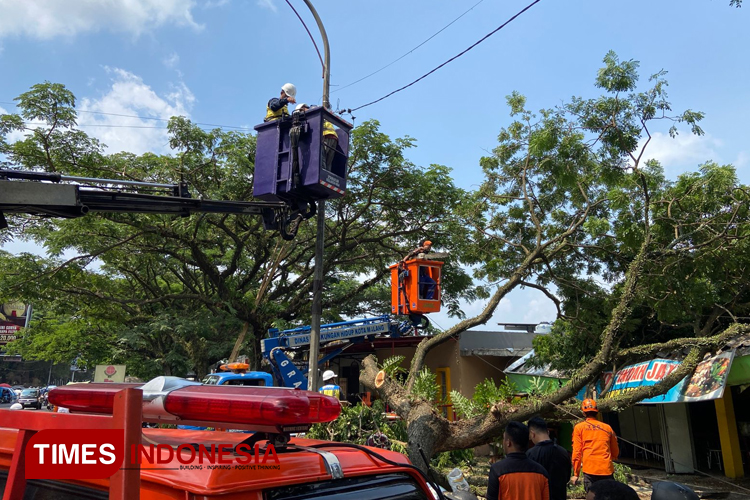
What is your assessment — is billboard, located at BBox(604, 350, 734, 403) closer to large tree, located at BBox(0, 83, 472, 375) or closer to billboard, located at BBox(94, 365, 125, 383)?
large tree, located at BBox(0, 83, 472, 375)

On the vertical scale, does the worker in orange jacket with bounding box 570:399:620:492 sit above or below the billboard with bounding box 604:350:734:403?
below

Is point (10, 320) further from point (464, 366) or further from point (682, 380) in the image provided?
point (682, 380)

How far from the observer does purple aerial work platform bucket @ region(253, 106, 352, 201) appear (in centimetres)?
680

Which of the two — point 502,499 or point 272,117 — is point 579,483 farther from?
point 272,117

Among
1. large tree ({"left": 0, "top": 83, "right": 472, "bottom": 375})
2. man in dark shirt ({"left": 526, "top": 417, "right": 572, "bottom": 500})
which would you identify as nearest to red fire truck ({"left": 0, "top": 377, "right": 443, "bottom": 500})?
man in dark shirt ({"left": 526, "top": 417, "right": 572, "bottom": 500})

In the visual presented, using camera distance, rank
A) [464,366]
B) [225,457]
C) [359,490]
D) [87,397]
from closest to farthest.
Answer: [225,457], [359,490], [87,397], [464,366]

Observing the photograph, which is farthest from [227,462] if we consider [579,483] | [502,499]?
[579,483]

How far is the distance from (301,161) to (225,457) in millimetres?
5134

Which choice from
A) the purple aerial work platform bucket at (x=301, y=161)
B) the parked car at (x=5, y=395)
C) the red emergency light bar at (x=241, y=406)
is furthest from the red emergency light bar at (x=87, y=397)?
A: the parked car at (x=5, y=395)

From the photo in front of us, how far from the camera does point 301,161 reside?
22.6 feet

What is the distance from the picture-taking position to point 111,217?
46.0ft

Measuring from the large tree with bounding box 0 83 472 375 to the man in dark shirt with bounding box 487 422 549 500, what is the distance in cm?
1190

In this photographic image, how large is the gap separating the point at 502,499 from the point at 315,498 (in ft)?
8.11

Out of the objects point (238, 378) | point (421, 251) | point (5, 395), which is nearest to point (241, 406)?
point (421, 251)
